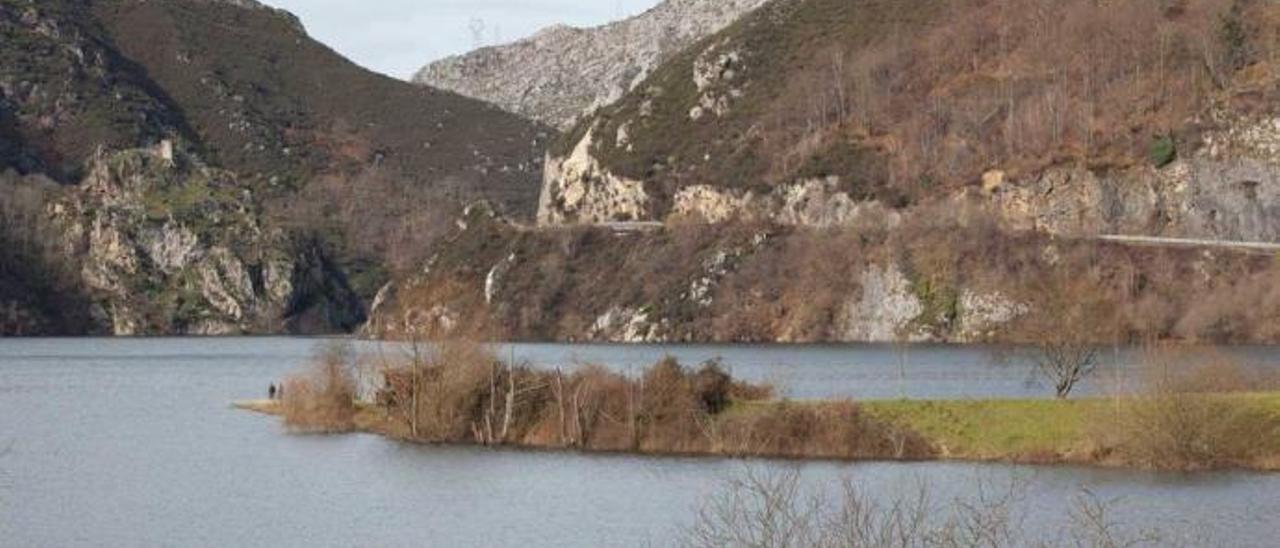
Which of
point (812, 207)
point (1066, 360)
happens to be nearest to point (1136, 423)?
point (1066, 360)

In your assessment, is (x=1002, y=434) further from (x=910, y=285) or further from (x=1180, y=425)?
(x=910, y=285)

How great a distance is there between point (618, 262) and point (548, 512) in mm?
141357

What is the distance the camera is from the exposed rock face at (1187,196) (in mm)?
169000

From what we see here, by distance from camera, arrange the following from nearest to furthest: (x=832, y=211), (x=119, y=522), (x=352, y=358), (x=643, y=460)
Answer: (x=119, y=522)
(x=643, y=460)
(x=352, y=358)
(x=832, y=211)

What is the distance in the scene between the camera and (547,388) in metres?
76.2

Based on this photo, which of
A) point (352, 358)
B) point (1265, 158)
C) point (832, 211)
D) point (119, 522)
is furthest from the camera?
point (832, 211)

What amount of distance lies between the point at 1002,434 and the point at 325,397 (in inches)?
1140

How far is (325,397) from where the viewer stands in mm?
A: 84938

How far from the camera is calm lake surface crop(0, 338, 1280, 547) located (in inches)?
2090

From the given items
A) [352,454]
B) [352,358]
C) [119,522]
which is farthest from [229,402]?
[119,522]

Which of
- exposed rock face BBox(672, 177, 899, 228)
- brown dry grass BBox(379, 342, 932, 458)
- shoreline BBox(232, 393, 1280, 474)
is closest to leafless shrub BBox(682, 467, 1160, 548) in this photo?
shoreline BBox(232, 393, 1280, 474)

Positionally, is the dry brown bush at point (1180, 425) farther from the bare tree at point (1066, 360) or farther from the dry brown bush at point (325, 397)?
the dry brown bush at point (325, 397)

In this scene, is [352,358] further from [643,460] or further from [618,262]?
[618,262]

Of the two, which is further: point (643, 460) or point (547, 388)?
point (547, 388)
